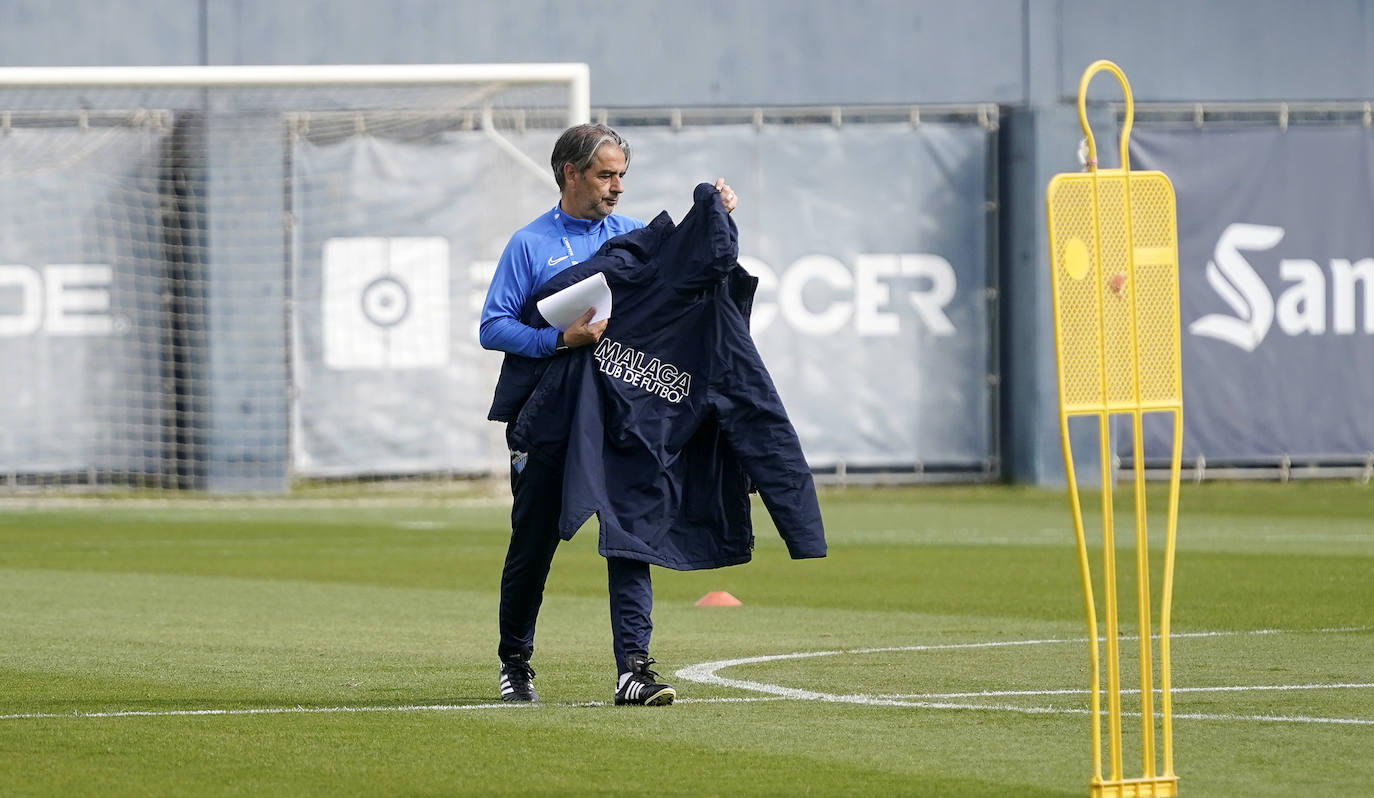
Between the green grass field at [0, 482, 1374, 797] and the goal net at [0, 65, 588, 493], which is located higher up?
the goal net at [0, 65, 588, 493]

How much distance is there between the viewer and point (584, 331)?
704 centimetres

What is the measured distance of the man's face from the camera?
7246 millimetres

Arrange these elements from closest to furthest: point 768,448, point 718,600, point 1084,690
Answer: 1. point 768,448
2. point 1084,690
3. point 718,600

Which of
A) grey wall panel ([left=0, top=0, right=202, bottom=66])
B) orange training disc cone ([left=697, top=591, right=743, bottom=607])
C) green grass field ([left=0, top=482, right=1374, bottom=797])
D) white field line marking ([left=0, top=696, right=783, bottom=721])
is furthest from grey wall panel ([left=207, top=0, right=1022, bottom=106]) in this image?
white field line marking ([left=0, top=696, right=783, bottom=721])

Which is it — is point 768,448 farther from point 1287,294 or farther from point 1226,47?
point 1226,47

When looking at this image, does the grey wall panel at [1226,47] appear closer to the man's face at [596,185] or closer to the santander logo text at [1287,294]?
the santander logo text at [1287,294]

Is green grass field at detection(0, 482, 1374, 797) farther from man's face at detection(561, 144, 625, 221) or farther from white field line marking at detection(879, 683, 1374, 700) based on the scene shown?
man's face at detection(561, 144, 625, 221)

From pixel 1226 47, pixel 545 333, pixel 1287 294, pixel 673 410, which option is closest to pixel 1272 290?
pixel 1287 294

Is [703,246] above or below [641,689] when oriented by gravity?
above

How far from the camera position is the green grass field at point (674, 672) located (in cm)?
565

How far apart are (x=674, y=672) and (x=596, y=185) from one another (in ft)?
6.15

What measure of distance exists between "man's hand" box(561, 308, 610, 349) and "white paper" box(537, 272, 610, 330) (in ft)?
0.05

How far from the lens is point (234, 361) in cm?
2222

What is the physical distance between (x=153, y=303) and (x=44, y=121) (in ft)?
7.09
